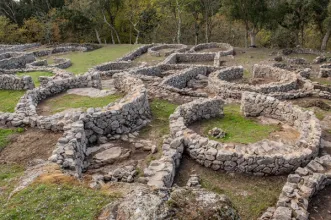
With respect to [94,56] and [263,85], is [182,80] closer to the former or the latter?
[263,85]

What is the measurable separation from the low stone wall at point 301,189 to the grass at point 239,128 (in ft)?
9.36

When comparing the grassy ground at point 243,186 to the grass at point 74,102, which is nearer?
the grassy ground at point 243,186

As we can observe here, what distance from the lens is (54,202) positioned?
6855 millimetres

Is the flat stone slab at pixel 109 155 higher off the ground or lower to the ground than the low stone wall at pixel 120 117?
lower

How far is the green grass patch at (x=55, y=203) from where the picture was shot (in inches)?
254

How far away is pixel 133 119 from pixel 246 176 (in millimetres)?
5996

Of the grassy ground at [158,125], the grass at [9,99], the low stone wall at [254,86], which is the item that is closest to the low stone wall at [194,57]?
the low stone wall at [254,86]

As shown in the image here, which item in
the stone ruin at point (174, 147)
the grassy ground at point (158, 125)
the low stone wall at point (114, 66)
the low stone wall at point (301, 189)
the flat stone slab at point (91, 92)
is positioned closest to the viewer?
the stone ruin at point (174, 147)

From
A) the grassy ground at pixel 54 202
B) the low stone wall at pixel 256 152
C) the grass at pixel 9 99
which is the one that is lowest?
the low stone wall at pixel 256 152

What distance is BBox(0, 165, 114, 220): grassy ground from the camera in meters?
6.46

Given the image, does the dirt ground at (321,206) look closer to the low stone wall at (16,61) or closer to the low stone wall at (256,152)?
the low stone wall at (256,152)

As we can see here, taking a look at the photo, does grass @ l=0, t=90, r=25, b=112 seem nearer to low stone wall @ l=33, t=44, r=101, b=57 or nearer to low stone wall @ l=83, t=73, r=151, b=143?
low stone wall @ l=83, t=73, r=151, b=143

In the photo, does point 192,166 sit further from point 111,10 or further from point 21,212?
point 111,10

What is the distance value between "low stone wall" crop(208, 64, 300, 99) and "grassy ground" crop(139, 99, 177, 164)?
6.23 meters
